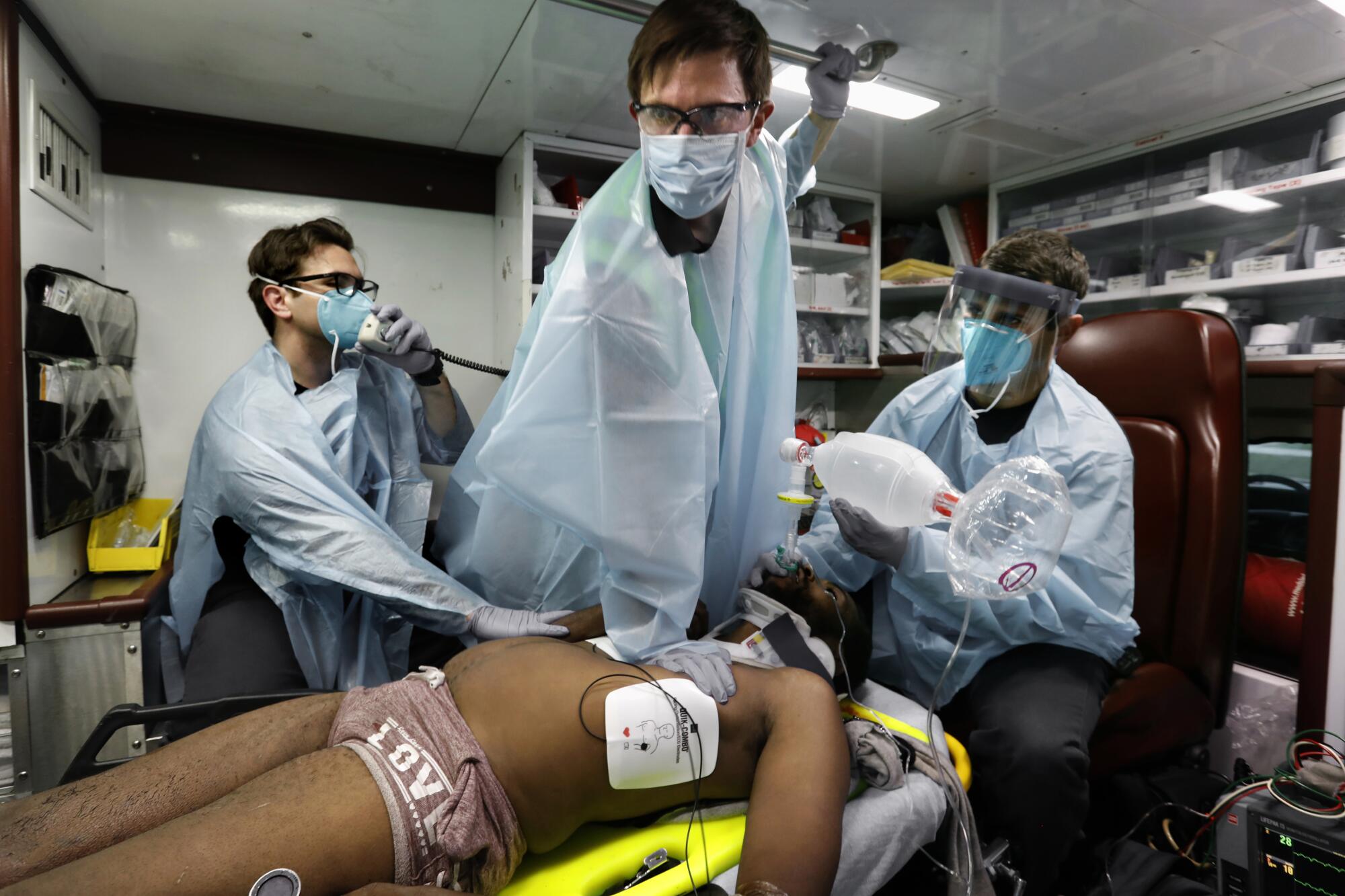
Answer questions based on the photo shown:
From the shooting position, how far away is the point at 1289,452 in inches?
92.7

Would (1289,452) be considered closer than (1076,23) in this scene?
No

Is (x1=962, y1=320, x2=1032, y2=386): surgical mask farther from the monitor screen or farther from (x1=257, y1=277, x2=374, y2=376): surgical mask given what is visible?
(x1=257, y1=277, x2=374, y2=376): surgical mask

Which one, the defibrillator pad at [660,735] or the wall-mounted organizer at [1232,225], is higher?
the wall-mounted organizer at [1232,225]

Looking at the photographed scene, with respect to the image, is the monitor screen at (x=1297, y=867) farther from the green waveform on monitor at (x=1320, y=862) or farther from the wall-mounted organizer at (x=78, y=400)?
the wall-mounted organizer at (x=78, y=400)

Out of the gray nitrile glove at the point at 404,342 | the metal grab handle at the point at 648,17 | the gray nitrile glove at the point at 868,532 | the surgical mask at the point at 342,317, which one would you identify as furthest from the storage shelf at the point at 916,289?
the surgical mask at the point at 342,317

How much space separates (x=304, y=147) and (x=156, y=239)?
1.93ft

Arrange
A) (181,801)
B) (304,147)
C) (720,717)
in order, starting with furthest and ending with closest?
(304,147)
(720,717)
(181,801)

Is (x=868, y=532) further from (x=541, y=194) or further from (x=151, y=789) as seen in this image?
(x=541, y=194)

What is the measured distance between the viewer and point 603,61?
196cm

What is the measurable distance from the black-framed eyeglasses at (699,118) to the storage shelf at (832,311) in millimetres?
1884

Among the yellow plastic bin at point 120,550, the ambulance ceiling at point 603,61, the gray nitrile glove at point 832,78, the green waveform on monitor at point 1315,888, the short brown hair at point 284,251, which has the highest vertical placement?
the ambulance ceiling at point 603,61

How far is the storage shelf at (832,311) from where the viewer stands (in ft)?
10.2

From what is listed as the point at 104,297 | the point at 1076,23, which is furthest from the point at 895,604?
the point at 104,297

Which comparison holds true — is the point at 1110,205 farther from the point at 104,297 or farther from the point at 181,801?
the point at 104,297
